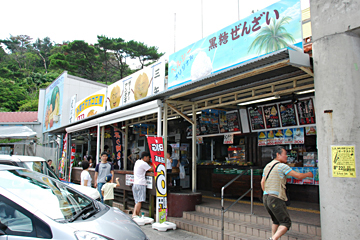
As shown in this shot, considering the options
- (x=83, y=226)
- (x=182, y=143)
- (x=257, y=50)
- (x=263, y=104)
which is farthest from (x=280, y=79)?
(x=182, y=143)

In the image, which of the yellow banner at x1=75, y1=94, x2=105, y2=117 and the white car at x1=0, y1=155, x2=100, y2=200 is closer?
the white car at x1=0, y1=155, x2=100, y2=200

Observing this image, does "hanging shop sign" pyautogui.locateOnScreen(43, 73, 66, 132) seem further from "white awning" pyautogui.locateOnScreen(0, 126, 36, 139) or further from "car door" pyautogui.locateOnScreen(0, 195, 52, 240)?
"car door" pyautogui.locateOnScreen(0, 195, 52, 240)

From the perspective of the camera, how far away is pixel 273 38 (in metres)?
5.80

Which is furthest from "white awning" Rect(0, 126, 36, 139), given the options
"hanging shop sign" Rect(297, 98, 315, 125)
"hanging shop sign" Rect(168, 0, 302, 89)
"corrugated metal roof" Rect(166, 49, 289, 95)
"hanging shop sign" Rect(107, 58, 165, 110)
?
"hanging shop sign" Rect(297, 98, 315, 125)

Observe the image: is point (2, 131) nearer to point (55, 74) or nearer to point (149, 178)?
point (149, 178)

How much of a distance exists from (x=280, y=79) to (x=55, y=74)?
48239 millimetres

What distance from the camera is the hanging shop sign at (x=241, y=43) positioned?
18.1 ft

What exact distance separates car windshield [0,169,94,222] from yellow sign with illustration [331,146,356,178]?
12.7ft

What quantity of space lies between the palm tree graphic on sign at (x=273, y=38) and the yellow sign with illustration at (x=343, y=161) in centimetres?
194

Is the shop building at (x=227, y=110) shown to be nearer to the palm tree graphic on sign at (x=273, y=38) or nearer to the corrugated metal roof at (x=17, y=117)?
the palm tree graphic on sign at (x=273, y=38)

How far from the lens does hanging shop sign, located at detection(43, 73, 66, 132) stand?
72.5 feet

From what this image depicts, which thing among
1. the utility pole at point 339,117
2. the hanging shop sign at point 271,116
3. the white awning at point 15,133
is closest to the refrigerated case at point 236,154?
the hanging shop sign at point 271,116

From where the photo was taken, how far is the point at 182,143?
41.0ft

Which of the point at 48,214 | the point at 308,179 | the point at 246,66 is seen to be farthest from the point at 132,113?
the point at 48,214
